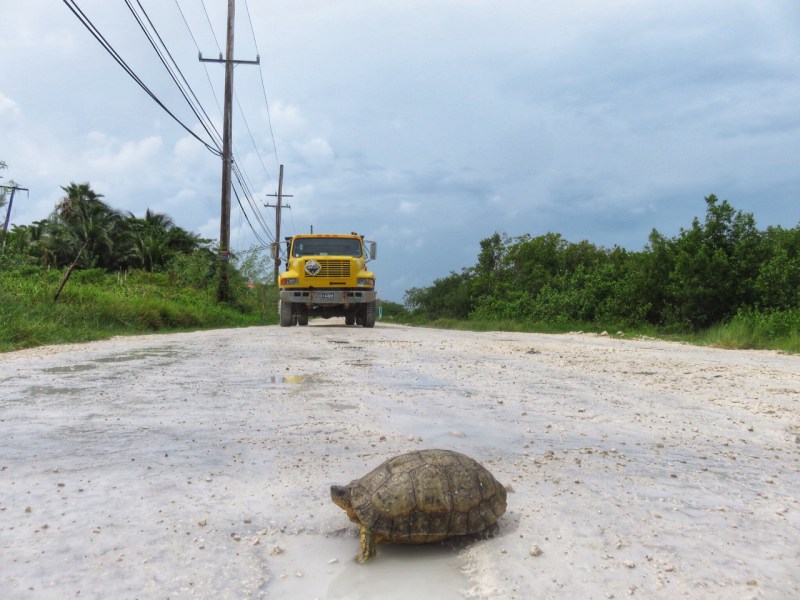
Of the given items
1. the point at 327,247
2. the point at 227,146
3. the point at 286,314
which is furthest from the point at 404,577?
the point at 227,146

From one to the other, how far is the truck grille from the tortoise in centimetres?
1491

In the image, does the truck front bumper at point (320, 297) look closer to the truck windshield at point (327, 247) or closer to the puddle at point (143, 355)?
the truck windshield at point (327, 247)

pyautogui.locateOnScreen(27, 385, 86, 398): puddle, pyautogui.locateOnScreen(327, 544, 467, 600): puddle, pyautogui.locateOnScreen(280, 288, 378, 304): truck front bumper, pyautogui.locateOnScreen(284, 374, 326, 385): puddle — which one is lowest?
pyautogui.locateOnScreen(327, 544, 467, 600): puddle

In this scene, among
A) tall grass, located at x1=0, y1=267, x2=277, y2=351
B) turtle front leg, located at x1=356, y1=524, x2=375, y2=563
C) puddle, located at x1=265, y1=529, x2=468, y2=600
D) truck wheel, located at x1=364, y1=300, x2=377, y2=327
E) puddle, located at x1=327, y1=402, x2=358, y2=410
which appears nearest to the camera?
puddle, located at x1=265, y1=529, x2=468, y2=600

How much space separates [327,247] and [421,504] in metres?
16.3

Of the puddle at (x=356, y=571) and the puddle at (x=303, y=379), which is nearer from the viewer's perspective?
the puddle at (x=356, y=571)

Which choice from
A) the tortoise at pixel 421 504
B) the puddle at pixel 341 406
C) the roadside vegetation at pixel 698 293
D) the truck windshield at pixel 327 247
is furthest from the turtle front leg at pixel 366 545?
the truck windshield at pixel 327 247

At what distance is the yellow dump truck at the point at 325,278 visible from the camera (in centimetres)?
1711

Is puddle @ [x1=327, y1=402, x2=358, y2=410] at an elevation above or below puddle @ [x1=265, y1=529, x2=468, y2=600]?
above

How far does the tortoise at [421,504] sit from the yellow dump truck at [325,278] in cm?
1474

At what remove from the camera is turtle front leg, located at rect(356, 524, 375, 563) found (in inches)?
86.5

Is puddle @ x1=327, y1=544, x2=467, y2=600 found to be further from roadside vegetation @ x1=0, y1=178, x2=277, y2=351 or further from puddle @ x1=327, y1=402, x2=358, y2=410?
roadside vegetation @ x1=0, y1=178, x2=277, y2=351

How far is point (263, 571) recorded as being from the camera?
201cm

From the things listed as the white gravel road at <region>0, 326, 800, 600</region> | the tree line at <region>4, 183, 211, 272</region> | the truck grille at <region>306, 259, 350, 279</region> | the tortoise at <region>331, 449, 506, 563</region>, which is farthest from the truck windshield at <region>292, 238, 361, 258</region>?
the tree line at <region>4, 183, 211, 272</region>
